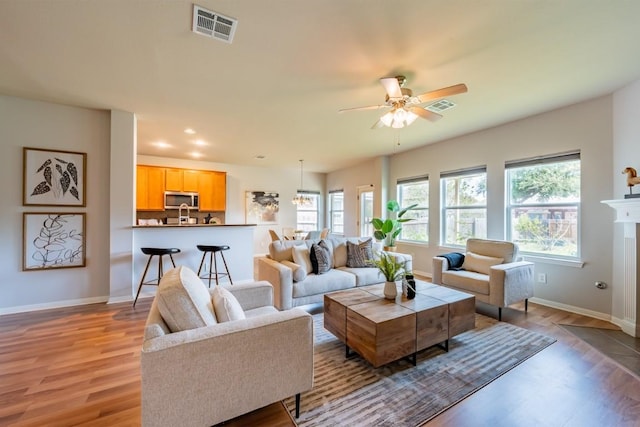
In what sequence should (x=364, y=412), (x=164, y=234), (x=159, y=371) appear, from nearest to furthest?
(x=159, y=371) < (x=364, y=412) < (x=164, y=234)

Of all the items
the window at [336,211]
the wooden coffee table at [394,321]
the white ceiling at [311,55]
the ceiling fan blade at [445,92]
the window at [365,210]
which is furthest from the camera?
the window at [336,211]

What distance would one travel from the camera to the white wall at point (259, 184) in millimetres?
7059

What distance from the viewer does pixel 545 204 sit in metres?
3.74

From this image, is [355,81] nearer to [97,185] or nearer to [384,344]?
[384,344]

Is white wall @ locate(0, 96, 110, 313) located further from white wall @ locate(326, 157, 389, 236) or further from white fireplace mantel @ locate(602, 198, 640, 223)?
white fireplace mantel @ locate(602, 198, 640, 223)

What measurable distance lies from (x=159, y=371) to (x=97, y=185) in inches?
142

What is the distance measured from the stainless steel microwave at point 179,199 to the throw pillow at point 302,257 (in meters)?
4.22

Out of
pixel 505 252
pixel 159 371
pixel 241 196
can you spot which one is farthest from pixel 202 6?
pixel 241 196

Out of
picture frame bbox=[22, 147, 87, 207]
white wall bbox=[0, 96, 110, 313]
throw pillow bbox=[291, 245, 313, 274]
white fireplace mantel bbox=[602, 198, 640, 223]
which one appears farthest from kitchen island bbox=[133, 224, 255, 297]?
white fireplace mantel bbox=[602, 198, 640, 223]

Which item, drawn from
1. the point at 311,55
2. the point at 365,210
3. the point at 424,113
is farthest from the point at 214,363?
the point at 365,210

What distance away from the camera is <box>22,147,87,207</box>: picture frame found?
3.36 m

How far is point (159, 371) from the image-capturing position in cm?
123

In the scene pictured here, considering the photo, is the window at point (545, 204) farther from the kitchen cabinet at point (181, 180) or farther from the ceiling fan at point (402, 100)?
the kitchen cabinet at point (181, 180)

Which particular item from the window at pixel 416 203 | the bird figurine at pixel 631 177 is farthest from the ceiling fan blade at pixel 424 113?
the window at pixel 416 203
